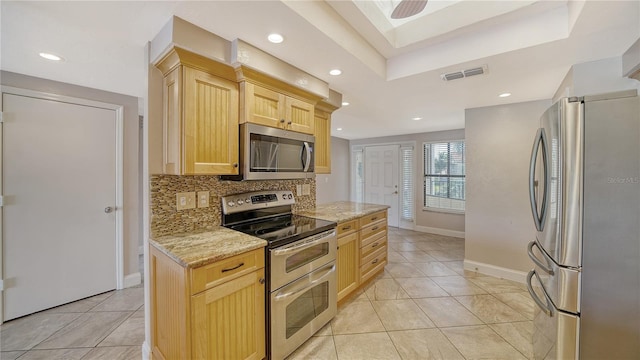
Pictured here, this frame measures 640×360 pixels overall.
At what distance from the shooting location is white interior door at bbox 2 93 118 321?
2.19 m

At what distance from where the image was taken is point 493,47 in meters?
1.84

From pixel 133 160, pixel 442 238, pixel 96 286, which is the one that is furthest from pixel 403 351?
pixel 442 238

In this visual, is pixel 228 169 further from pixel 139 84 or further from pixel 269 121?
pixel 139 84

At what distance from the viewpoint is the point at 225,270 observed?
4.58ft

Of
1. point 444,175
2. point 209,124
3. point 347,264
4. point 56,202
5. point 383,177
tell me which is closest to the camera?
point 209,124

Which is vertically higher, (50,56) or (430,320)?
(50,56)

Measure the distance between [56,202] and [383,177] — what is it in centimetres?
568

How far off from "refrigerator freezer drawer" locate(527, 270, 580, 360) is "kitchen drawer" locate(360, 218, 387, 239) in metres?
1.45

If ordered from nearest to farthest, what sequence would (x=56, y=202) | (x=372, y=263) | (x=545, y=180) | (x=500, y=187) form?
(x=545, y=180) < (x=56, y=202) < (x=372, y=263) < (x=500, y=187)

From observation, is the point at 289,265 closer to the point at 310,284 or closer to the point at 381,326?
the point at 310,284

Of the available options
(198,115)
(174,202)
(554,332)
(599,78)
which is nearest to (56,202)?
(174,202)

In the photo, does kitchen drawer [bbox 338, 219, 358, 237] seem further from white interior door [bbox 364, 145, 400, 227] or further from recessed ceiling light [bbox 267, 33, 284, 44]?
white interior door [bbox 364, 145, 400, 227]

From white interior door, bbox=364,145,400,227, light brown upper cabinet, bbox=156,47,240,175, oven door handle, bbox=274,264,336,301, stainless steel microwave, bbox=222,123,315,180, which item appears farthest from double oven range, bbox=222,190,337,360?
white interior door, bbox=364,145,400,227

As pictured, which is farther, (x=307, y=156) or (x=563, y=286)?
(x=307, y=156)
